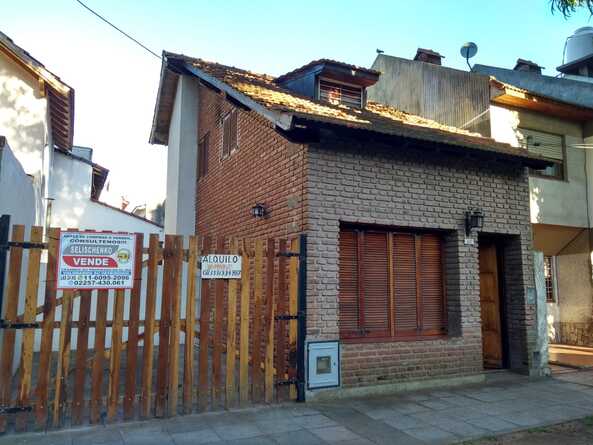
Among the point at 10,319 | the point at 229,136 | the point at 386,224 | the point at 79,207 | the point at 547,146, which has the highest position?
the point at 547,146

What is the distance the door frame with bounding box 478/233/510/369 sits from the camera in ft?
27.8

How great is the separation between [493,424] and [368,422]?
1.48 metres

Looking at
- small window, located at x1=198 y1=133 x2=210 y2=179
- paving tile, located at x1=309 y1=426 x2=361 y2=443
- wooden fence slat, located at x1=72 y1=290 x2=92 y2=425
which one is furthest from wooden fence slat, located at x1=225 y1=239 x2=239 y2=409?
small window, located at x1=198 y1=133 x2=210 y2=179

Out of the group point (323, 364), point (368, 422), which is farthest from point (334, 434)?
point (323, 364)

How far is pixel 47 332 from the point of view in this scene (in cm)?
494

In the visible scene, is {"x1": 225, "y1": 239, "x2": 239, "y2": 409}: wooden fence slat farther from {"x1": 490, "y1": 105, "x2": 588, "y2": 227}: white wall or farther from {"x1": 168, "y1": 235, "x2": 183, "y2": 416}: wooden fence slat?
{"x1": 490, "y1": 105, "x2": 588, "y2": 227}: white wall

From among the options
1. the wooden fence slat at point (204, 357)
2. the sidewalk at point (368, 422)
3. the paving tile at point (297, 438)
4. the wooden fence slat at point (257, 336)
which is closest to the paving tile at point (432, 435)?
the sidewalk at point (368, 422)

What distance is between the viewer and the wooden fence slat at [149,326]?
529 cm

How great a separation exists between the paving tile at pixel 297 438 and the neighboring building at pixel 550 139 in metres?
7.99

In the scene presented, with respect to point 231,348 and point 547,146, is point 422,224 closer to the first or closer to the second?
point 231,348

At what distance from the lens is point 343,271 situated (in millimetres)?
7000

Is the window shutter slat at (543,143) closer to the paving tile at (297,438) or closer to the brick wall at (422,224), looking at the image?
the brick wall at (422,224)

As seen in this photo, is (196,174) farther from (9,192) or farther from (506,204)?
(506,204)

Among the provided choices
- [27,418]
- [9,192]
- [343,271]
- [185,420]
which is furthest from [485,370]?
[9,192]
